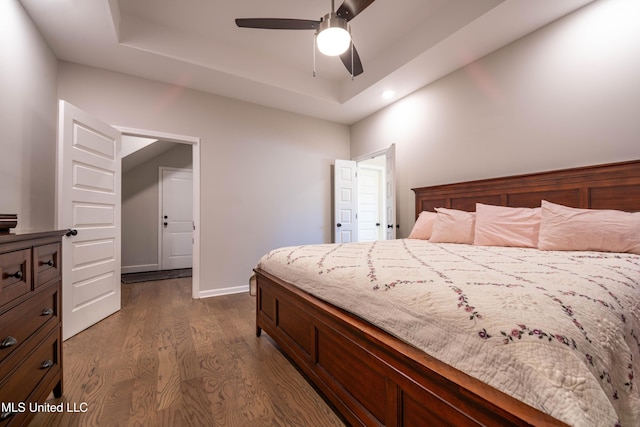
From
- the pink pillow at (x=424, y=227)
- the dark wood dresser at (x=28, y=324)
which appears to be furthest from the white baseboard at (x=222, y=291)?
the pink pillow at (x=424, y=227)

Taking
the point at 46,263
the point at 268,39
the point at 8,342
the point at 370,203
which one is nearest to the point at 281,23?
the point at 268,39

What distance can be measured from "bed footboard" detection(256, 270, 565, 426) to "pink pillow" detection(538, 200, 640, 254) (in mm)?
1728

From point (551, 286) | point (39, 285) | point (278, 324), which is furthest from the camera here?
point (278, 324)

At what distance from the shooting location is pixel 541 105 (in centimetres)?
247

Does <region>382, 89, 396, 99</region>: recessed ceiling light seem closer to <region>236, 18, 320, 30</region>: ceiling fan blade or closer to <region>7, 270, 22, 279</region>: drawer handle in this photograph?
<region>236, 18, 320, 30</region>: ceiling fan blade

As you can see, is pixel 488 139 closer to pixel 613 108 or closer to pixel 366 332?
pixel 613 108

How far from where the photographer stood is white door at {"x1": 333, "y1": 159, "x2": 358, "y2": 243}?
444cm

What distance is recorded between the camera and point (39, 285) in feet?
4.02

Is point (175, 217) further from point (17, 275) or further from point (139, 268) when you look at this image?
point (17, 275)

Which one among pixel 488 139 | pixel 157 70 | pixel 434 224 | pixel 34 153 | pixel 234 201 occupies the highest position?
pixel 157 70

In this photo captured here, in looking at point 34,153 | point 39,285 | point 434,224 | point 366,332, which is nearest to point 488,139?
point 434,224

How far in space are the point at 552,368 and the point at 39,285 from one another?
75.9 inches

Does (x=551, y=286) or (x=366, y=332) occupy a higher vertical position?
(x=551, y=286)

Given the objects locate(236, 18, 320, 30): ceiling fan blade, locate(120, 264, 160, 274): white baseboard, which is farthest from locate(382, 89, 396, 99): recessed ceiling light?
locate(120, 264, 160, 274): white baseboard
